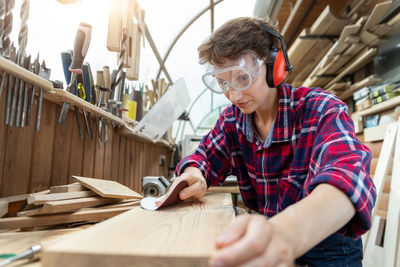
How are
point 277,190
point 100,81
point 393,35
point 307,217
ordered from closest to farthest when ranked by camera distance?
point 307,217 < point 277,190 < point 100,81 < point 393,35

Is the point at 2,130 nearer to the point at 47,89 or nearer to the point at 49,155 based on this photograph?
the point at 47,89

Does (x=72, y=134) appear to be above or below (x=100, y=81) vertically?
below

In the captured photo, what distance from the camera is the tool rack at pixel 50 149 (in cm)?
115

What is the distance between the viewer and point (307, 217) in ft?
2.16

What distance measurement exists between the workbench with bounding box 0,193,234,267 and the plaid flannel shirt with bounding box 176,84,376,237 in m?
0.39

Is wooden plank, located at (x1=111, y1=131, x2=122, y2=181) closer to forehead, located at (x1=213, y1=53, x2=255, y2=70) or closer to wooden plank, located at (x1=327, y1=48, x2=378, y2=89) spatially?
forehead, located at (x1=213, y1=53, x2=255, y2=70)

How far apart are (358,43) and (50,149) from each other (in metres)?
3.31

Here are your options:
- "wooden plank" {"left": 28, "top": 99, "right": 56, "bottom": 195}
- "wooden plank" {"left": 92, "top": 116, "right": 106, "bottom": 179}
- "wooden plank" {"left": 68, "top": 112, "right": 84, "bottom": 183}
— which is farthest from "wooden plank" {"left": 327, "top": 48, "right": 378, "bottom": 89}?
"wooden plank" {"left": 28, "top": 99, "right": 56, "bottom": 195}

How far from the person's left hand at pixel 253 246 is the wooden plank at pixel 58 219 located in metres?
0.79

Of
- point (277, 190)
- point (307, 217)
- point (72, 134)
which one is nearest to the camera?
point (307, 217)

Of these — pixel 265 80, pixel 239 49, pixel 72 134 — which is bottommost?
pixel 72 134

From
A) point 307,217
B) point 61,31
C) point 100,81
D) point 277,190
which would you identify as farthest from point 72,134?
point 307,217

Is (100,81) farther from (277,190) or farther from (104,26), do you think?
(277,190)

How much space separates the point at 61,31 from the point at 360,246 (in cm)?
216
